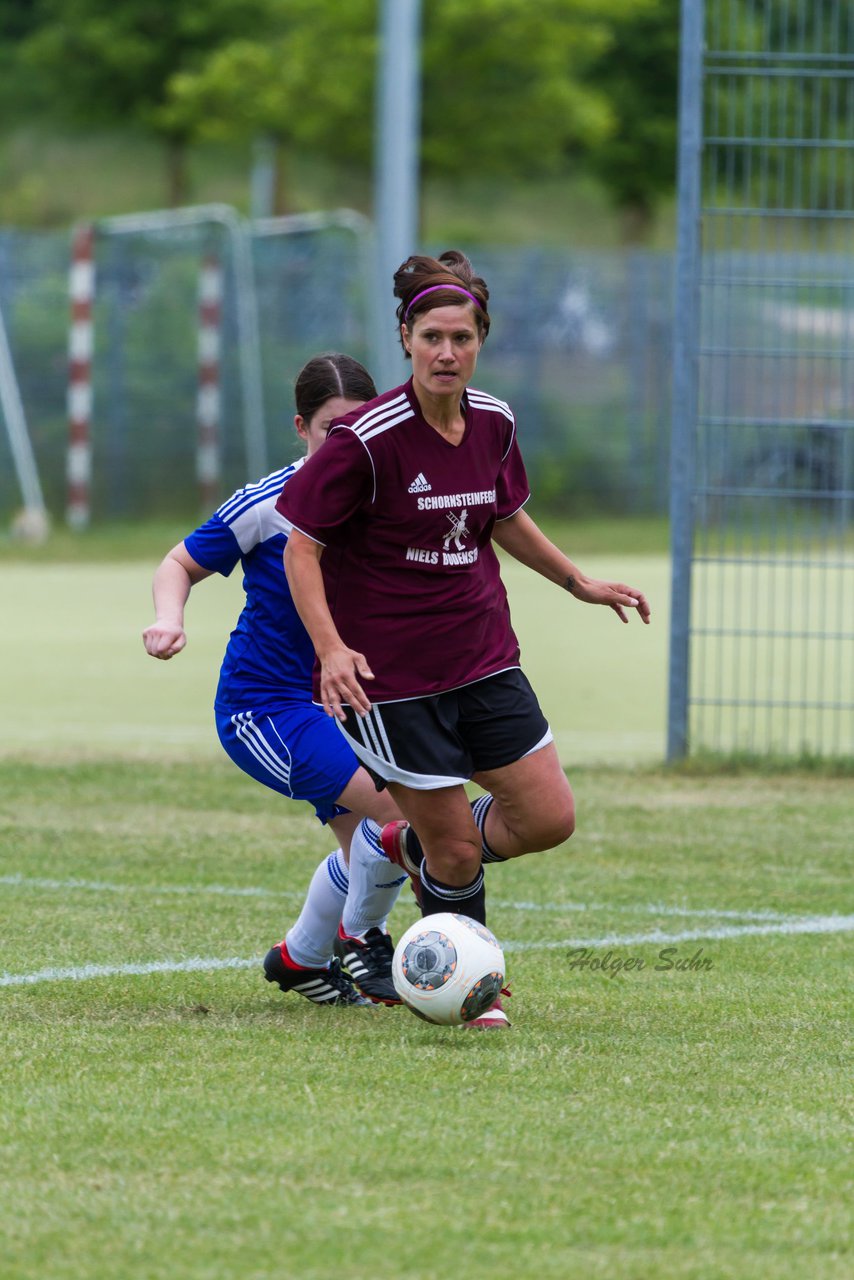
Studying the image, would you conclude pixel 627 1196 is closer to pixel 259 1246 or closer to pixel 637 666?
pixel 259 1246

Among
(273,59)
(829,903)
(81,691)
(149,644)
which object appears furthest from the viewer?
(273,59)

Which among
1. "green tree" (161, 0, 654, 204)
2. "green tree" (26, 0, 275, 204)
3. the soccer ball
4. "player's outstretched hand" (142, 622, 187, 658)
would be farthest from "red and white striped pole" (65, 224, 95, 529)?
the soccer ball

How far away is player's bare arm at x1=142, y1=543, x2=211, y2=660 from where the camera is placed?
506 centimetres

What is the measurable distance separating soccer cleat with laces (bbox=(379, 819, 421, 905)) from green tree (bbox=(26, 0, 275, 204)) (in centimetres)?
3785

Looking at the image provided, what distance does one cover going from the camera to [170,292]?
27156mm

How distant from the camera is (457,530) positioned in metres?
5.06

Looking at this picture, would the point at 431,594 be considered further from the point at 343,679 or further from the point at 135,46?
the point at 135,46

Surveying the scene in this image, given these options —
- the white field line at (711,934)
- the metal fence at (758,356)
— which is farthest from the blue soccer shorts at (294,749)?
the metal fence at (758,356)

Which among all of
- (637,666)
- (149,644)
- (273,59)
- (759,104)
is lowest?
(637,666)

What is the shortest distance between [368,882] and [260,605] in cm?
79

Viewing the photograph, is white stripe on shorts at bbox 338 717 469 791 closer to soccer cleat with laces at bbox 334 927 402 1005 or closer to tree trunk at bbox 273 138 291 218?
soccer cleat with laces at bbox 334 927 402 1005

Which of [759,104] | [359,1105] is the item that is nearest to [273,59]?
[759,104]

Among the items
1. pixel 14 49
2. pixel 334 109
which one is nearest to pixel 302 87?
pixel 334 109

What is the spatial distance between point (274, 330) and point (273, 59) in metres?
11.2
